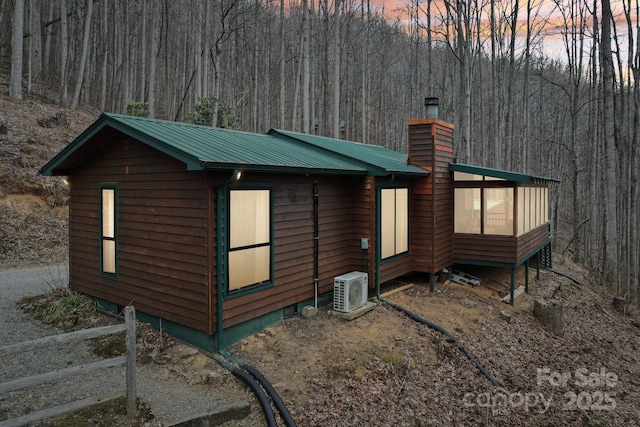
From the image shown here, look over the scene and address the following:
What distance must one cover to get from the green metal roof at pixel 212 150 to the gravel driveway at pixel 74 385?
2977 millimetres

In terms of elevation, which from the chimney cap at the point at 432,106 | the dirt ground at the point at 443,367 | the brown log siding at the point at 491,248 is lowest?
the dirt ground at the point at 443,367

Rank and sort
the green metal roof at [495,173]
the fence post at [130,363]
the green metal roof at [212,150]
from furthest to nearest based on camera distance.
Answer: the green metal roof at [495,173] → the green metal roof at [212,150] → the fence post at [130,363]

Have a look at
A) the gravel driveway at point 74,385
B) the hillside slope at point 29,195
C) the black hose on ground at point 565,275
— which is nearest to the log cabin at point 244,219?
the gravel driveway at point 74,385

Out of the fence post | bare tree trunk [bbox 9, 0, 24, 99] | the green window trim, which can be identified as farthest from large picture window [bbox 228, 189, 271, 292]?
bare tree trunk [bbox 9, 0, 24, 99]

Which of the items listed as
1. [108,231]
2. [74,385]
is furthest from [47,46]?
[74,385]

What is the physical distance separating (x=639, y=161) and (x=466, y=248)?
9835mm

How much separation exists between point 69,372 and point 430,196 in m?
8.53

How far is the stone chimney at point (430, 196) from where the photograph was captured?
10453mm

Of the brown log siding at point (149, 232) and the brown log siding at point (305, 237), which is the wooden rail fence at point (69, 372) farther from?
the brown log siding at point (305, 237)

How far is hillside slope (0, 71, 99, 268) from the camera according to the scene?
12344 millimetres

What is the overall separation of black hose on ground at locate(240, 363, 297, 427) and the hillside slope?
369 inches

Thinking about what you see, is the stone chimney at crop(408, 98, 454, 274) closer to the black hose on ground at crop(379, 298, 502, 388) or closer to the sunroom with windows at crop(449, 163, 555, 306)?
the sunroom with windows at crop(449, 163, 555, 306)

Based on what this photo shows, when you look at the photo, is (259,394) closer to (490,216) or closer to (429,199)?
(429,199)

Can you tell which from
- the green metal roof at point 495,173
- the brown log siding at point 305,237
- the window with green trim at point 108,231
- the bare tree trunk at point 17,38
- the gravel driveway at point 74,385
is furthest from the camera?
the bare tree trunk at point 17,38
